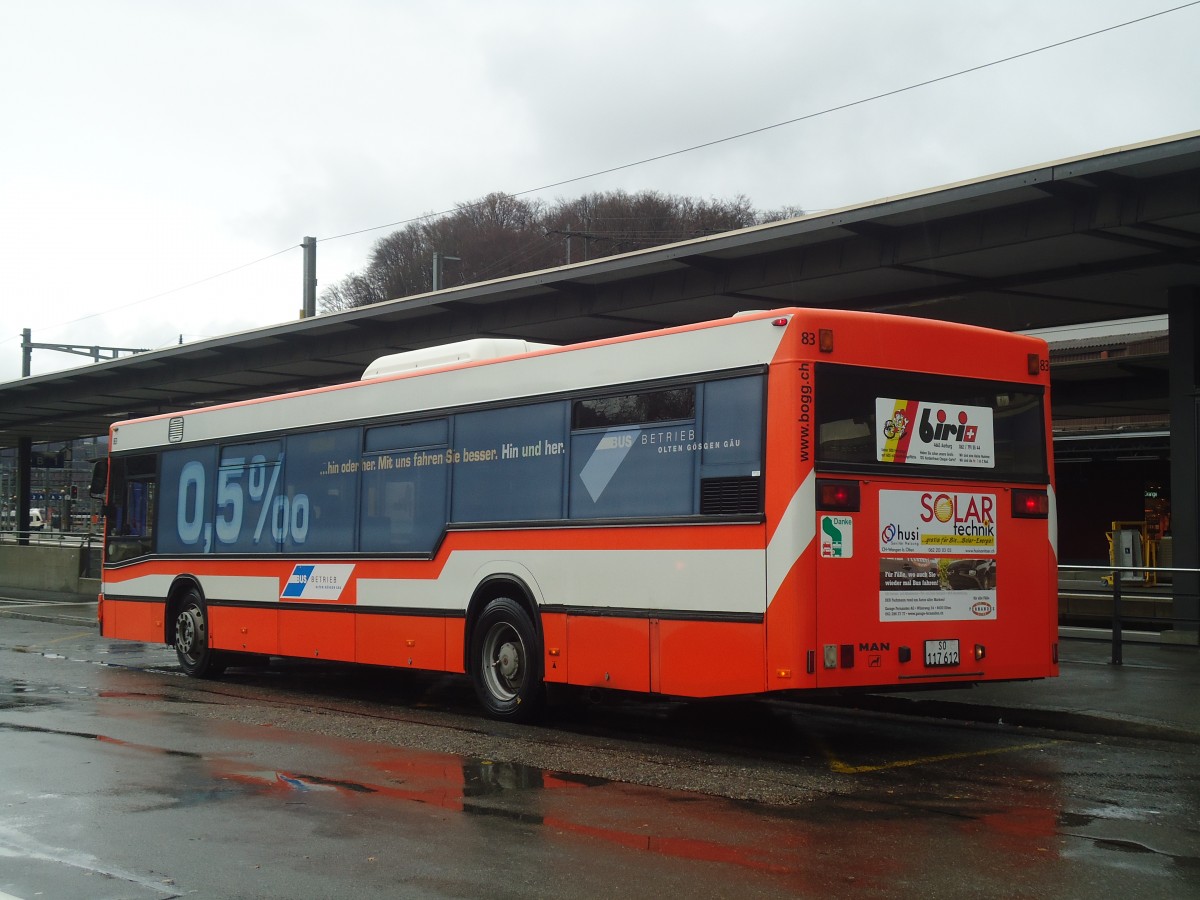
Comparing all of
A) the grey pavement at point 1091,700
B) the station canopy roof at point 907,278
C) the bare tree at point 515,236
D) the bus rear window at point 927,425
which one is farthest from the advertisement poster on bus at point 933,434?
the bare tree at point 515,236

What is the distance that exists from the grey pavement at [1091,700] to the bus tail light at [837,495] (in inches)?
122

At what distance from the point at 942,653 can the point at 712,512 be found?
6.45ft

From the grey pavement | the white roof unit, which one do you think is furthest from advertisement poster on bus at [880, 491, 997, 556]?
the white roof unit

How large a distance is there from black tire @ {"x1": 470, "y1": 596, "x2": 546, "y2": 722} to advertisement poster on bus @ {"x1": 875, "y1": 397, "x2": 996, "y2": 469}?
11.4 ft

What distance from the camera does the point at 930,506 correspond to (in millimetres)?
9805

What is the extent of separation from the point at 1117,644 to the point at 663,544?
7.33 metres

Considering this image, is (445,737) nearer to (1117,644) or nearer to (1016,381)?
(1016,381)

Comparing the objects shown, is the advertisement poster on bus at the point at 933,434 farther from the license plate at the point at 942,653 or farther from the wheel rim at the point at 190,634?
the wheel rim at the point at 190,634

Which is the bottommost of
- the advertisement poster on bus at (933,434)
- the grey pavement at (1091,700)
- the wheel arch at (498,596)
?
the grey pavement at (1091,700)

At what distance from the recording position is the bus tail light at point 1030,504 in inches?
406

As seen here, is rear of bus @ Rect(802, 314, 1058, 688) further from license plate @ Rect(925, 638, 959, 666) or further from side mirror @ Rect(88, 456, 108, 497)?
side mirror @ Rect(88, 456, 108, 497)

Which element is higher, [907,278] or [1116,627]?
[907,278]

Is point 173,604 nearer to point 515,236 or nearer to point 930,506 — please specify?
point 930,506

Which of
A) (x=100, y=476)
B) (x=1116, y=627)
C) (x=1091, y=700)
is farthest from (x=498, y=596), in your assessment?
(x=100, y=476)
